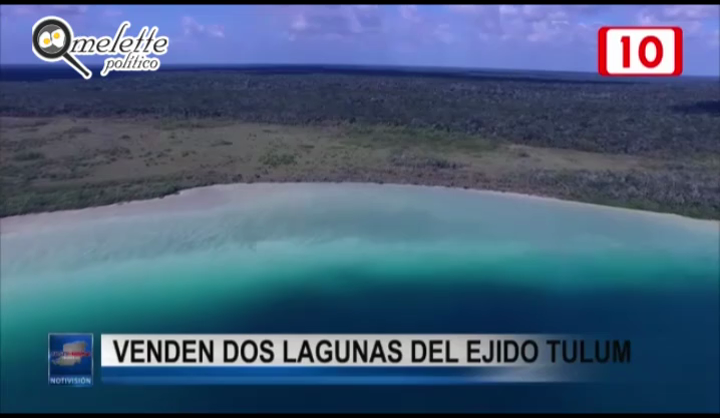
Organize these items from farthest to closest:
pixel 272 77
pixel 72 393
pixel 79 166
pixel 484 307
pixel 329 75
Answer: pixel 272 77
pixel 329 75
pixel 79 166
pixel 484 307
pixel 72 393

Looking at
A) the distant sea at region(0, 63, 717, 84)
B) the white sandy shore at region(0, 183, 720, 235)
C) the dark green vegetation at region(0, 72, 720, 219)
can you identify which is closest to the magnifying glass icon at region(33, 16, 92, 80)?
the distant sea at region(0, 63, 717, 84)

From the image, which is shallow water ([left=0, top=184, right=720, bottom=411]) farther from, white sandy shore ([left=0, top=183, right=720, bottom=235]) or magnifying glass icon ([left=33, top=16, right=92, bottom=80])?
magnifying glass icon ([left=33, top=16, right=92, bottom=80])

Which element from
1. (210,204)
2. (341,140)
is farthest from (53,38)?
(341,140)

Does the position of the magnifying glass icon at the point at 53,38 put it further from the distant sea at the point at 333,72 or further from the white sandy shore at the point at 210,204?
the white sandy shore at the point at 210,204

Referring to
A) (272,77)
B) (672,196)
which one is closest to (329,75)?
(272,77)

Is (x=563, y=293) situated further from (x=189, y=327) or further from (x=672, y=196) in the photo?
(x=189, y=327)

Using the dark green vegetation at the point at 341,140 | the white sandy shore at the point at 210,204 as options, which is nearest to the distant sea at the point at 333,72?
the dark green vegetation at the point at 341,140
